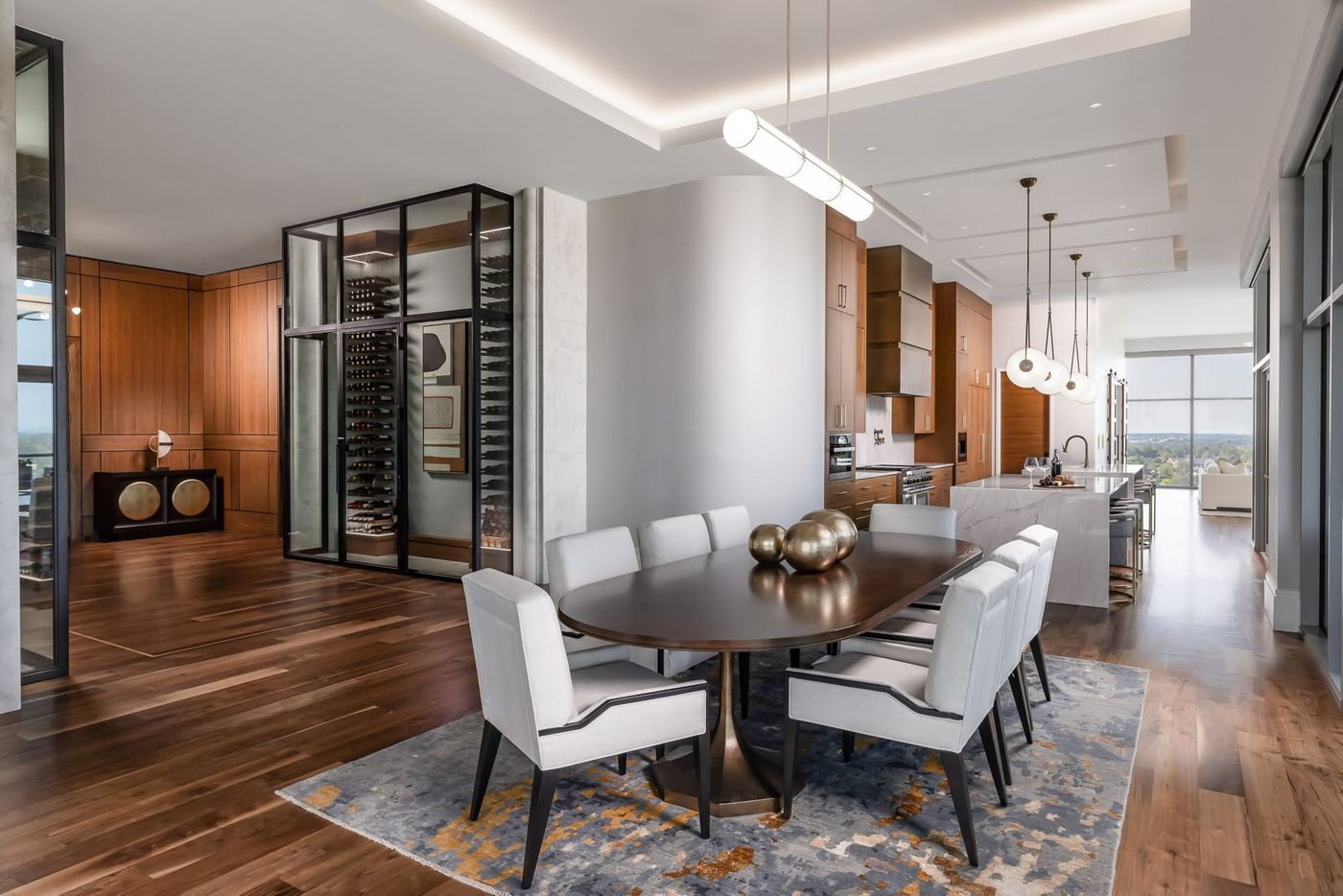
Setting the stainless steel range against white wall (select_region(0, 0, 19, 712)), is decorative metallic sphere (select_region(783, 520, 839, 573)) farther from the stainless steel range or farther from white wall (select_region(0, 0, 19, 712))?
the stainless steel range

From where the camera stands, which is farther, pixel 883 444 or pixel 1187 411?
pixel 1187 411

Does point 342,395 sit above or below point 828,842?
above

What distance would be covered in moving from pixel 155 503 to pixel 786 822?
8.33 metres

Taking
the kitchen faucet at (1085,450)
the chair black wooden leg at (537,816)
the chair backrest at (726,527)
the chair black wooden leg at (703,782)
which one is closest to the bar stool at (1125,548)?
the chair backrest at (726,527)

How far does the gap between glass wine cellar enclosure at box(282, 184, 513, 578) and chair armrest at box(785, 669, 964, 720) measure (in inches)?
153

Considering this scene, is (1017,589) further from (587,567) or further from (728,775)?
(587,567)

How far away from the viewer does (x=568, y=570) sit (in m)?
2.98

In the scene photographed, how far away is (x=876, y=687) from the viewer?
7.45 feet

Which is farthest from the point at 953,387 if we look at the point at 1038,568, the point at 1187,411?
the point at 1187,411

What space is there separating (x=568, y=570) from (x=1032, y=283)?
26.1 ft

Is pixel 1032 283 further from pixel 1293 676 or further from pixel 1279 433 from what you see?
pixel 1293 676

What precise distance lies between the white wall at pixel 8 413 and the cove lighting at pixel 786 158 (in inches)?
113

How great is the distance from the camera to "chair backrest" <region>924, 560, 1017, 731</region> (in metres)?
2.13

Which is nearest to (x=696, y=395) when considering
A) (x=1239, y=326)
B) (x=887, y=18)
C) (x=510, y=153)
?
(x=510, y=153)
